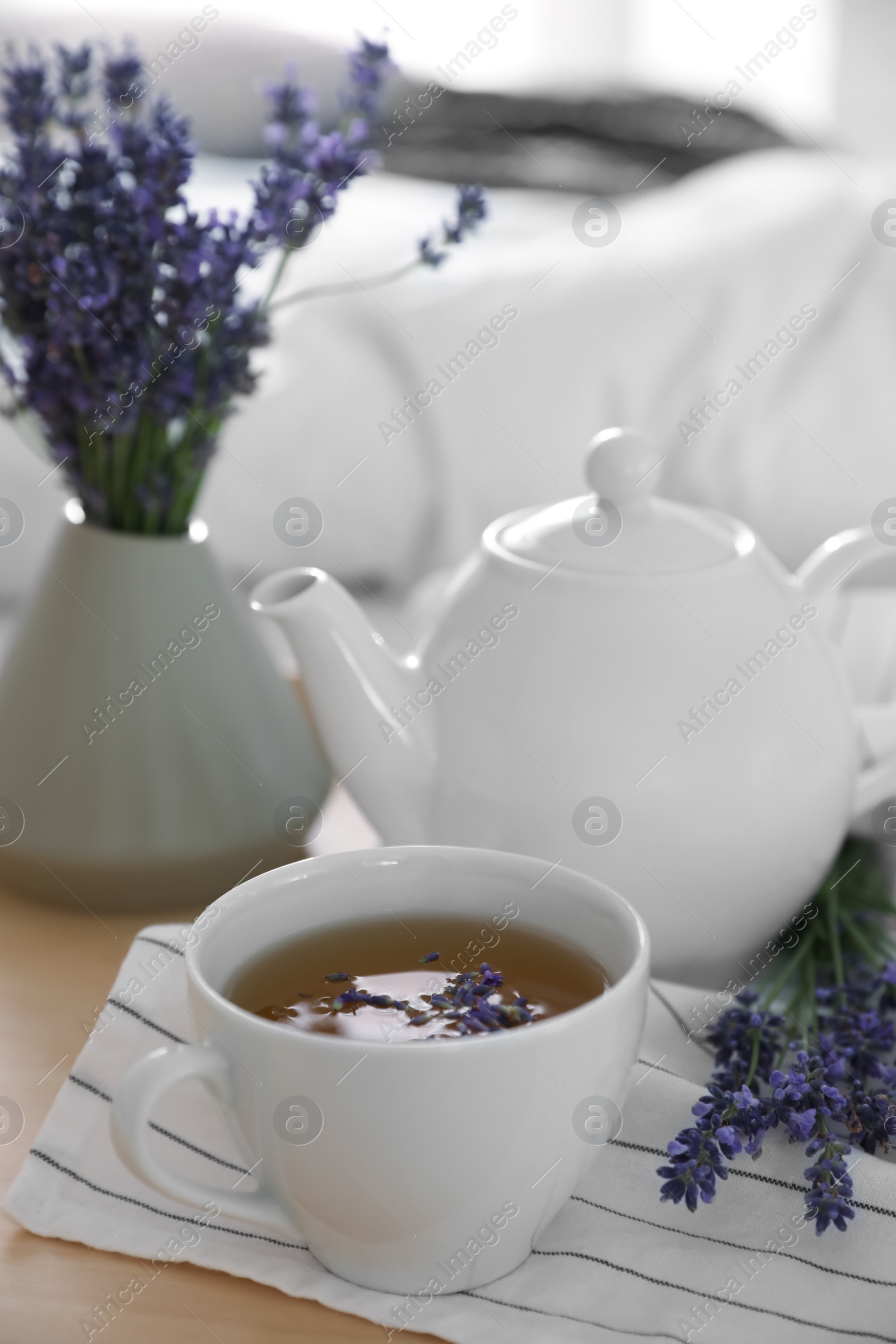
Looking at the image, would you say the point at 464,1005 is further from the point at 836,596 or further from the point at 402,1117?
the point at 836,596

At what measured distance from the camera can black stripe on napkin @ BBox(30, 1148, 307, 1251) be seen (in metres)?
0.44

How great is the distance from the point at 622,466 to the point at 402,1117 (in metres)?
0.33

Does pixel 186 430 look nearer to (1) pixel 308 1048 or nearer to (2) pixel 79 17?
(1) pixel 308 1048

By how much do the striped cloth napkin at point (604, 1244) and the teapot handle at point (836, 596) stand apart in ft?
0.68

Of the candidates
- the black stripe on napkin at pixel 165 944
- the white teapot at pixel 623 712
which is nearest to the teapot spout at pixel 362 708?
the white teapot at pixel 623 712

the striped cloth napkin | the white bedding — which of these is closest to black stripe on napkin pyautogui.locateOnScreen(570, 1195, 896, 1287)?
the striped cloth napkin

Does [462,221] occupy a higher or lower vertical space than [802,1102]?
higher

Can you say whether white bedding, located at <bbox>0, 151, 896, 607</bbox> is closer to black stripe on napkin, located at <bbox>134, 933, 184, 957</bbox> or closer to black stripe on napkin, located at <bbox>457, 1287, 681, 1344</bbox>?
black stripe on napkin, located at <bbox>134, 933, 184, 957</bbox>

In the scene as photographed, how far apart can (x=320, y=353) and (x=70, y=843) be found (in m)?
0.76

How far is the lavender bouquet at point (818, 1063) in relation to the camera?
1.44ft

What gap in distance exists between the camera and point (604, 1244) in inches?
17.3

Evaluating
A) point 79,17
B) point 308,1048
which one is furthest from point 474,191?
point 79,17

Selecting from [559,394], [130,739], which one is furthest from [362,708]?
[559,394]

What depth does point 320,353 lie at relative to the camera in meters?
1.27
